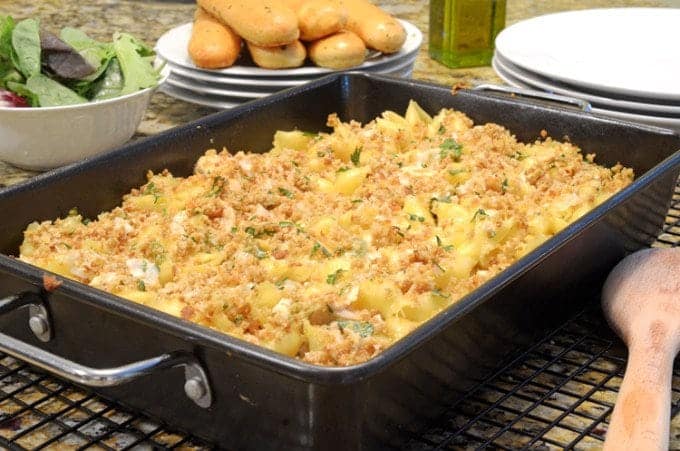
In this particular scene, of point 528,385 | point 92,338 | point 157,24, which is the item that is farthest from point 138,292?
point 157,24

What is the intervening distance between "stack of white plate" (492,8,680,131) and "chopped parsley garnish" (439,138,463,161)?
267mm

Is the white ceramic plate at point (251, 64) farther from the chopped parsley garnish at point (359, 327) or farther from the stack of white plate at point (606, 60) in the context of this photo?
the chopped parsley garnish at point (359, 327)

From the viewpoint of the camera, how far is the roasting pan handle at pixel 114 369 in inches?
35.4

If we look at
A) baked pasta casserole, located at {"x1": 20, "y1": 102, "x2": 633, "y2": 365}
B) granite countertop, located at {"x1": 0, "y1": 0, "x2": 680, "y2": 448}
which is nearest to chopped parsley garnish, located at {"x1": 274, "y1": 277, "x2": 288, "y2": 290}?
baked pasta casserole, located at {"x1": 20, "y1": 102, "x2": 633, "y2": 365}

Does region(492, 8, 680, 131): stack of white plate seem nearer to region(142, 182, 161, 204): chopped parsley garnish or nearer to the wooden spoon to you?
the wooden spoon

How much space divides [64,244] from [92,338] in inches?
11.2

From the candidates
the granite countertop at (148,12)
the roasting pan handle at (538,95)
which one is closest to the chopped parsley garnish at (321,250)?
the roasting pan handle at (538,95)

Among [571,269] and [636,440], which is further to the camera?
[571,269]

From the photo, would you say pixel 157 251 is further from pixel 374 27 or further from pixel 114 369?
pixel 374 27

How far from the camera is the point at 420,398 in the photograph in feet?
3.31

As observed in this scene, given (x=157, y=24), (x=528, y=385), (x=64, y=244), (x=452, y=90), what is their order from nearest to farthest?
(x=528, y=385)
(x=64, y=244)
(x=452, y=90)
(x=157, y=24)

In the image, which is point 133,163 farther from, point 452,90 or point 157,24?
point 157,24

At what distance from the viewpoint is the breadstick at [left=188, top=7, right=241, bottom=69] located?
194cm

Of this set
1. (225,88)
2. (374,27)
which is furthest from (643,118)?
(225,88)
